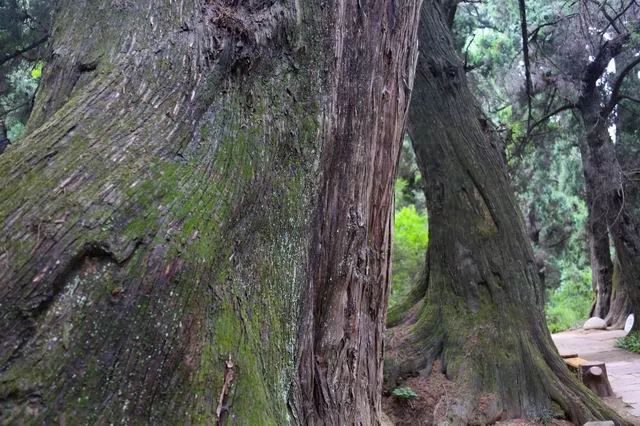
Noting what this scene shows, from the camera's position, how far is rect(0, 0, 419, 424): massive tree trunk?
5.77 feet

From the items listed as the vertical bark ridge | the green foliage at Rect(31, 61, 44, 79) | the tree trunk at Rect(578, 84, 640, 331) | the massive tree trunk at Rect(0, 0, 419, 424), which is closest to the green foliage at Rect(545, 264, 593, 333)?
the tree trunk at Rect(578, 84, 640, 331)

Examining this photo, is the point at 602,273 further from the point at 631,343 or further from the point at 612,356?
the point at 612,356

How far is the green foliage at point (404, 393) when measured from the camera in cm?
638

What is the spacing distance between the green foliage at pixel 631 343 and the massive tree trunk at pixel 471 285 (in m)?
6.79

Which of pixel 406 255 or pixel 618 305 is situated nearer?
pixel 406 255

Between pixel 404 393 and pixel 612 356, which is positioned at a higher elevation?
pixel 612 356

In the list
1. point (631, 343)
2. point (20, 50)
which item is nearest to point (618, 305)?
point (631, 343)

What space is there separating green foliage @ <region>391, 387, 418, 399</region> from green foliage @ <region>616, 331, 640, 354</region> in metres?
8.20

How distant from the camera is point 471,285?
7.10 meters

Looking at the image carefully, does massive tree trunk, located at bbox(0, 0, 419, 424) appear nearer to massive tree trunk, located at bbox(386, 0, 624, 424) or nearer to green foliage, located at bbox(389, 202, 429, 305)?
massive tree trunk, located at bbox(386, 0, 624, 424)

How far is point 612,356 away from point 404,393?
7.72 m

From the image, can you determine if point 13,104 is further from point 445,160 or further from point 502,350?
point 502,350

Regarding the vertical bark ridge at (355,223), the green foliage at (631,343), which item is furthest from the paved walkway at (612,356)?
the vertical bark ridge at (355,223)

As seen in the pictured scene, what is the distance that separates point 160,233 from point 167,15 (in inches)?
46.9
